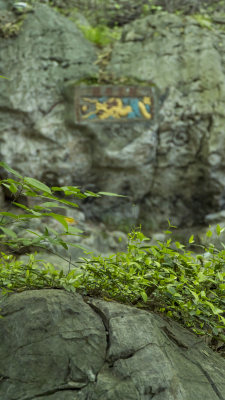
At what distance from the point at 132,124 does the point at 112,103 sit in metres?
0.47

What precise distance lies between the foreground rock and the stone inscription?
170 inches

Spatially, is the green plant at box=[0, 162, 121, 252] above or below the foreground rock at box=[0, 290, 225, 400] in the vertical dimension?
above

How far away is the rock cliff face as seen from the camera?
5.47 meters

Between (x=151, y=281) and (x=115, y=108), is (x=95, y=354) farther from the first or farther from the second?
(x=115, y=108)

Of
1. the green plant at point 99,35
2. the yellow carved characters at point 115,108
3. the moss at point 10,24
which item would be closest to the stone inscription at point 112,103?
the yellow carved characters at point 115,108

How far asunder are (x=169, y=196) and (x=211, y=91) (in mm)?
1939

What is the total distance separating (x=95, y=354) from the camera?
1309 millimetres

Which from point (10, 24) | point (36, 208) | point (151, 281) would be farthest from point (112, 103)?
point (36, 208)

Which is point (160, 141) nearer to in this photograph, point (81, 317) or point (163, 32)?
point (163, 32)

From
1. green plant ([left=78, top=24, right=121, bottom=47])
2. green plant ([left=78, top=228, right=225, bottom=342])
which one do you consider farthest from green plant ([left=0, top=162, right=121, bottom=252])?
green plant ([left=78, top=24, right=121, bottom=47])

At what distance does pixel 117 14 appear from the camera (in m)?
6.54

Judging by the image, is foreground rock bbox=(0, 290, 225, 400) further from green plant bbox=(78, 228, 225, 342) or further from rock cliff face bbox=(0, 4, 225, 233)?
rock cliff face bbox=(0, 4, 225, 233)

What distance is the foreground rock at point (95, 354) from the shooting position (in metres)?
1.19

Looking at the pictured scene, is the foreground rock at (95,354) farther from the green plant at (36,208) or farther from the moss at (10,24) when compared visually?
the moss at (10,24)
